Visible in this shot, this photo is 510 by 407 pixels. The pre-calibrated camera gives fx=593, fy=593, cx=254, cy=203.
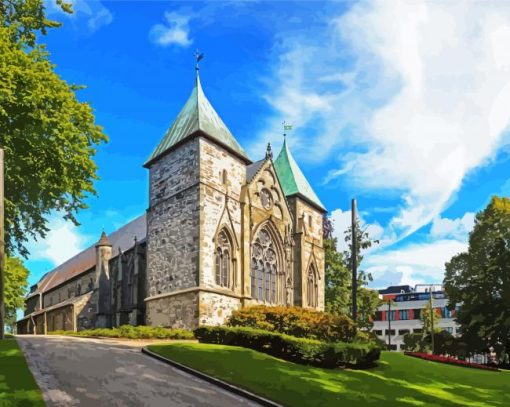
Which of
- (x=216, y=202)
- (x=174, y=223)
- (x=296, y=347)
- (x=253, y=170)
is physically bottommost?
(x=296, y=347)

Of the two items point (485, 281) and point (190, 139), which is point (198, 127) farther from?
point (485, 281)

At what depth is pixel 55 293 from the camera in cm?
6116

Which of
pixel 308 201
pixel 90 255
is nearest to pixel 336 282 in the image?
pixel 308 201

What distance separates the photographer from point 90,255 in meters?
57.4

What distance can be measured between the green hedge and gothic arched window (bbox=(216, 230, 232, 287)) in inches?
300

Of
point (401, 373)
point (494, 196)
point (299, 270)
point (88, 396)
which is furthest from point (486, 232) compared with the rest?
point (88, 396)

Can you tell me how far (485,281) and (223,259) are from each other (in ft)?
68.9

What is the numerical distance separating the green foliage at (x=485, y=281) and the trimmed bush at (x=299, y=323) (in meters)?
18.4

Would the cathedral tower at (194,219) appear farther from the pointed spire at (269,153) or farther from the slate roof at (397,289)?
the slate roof at (397,289)

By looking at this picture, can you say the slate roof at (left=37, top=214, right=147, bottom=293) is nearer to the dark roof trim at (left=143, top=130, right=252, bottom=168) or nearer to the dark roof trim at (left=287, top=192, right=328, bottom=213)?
the dark roof trim at (left=143, top=130, right=252, bottom=168)

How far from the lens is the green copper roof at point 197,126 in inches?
1325

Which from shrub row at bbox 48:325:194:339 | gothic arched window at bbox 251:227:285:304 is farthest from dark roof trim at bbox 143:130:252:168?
shrub row at bbox 48:325:194:339

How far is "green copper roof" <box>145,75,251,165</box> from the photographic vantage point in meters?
33.7

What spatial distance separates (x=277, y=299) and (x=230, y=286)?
582 cm
